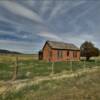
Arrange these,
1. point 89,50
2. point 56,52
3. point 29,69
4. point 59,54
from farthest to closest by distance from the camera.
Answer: point 89,50
point 59,54
point 56,52
point 29,69

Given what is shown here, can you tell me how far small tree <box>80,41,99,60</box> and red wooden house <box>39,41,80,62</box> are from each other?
22.3 ft

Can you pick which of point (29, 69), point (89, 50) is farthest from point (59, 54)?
point (29, 69)

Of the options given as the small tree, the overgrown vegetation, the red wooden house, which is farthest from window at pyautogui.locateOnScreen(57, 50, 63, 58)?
the overgrown vegetation

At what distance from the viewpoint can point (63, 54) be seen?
144ft

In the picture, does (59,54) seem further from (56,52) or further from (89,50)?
(89,50)

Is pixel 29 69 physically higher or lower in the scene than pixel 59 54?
lower

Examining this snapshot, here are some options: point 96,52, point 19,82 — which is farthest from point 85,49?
point 19,82

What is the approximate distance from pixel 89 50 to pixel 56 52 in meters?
14.9

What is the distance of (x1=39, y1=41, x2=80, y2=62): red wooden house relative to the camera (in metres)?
41.3

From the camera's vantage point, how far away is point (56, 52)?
41.8 meters

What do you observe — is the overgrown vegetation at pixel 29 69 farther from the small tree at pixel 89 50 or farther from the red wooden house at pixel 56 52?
the small tree at pixel 89 50

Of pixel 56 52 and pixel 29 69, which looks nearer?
pixel 29 69

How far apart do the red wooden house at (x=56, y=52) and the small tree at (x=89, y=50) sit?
6.81 metres

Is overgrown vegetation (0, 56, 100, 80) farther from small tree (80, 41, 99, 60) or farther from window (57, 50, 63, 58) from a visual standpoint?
small tree (80, 41, 99, 60)
